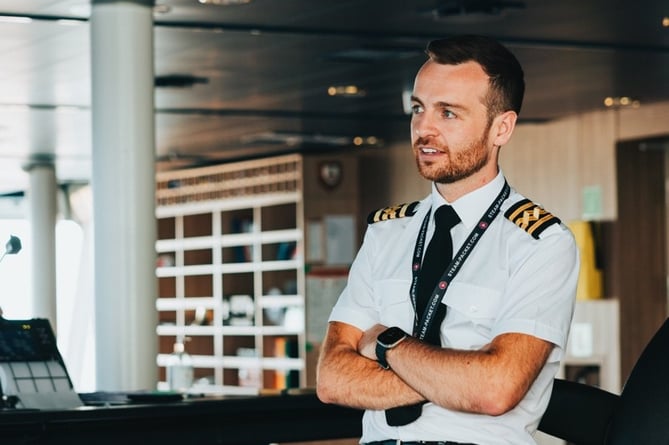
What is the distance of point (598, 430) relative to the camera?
2.52 metres

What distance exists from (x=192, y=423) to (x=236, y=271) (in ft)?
31.9

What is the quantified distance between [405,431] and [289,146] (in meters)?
10.5

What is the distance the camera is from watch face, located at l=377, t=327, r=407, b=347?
2.29 m

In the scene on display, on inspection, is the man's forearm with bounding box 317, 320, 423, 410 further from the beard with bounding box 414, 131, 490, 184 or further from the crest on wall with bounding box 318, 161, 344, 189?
the crest on wall with bounding box 318, 161, 344, 189

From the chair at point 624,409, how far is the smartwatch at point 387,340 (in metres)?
0.42

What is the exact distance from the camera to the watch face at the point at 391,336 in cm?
229

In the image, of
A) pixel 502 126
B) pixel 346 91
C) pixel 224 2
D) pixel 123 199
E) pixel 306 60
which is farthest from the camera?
pixel 346 91

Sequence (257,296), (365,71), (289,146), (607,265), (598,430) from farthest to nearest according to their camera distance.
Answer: (257,296), (289,146), (607,265), (365,71), (598,430)

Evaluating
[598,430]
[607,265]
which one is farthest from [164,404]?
[607,265]

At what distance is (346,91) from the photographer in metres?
9.26

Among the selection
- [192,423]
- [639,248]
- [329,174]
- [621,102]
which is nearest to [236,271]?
[329,174]

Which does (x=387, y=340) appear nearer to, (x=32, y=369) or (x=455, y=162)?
(x=455, y=162)

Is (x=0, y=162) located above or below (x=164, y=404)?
above

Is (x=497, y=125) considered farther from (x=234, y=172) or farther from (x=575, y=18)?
(x=234, y=172)
